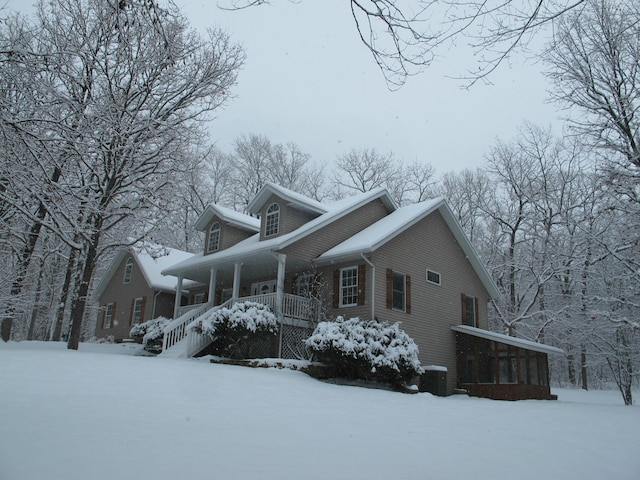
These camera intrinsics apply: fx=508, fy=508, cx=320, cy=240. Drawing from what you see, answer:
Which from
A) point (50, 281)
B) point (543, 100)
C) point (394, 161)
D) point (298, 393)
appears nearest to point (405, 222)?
point (543, 100)

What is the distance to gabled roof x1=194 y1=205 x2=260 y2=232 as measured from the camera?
20.6 meters

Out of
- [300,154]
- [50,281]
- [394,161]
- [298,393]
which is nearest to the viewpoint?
[298,393]

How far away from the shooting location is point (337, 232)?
1830 centimetres

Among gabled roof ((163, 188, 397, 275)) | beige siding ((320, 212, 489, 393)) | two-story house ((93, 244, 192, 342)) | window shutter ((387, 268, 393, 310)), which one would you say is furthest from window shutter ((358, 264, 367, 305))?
two-story house ((93, 244, 192, 342))

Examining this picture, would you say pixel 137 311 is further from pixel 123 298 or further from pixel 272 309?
pixel 272 309

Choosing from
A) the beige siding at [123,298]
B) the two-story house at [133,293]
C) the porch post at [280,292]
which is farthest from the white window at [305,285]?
the beige siding at [123,298]

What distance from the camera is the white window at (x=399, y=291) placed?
56.1 ft

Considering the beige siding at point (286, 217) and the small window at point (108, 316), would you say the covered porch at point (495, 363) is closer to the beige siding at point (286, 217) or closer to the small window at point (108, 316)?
the beige siding at point (286, 217)

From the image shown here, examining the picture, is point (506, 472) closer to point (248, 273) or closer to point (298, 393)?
point (298, 393)

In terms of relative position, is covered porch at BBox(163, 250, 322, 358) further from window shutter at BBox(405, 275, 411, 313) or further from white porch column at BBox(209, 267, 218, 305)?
window shutter at BBox(405, 275, 411, 313)

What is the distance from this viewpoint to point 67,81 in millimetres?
15172

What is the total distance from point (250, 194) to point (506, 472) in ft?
105

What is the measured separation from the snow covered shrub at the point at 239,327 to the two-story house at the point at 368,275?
60 cm

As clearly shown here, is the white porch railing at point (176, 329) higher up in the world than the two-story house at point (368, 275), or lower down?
lower down
